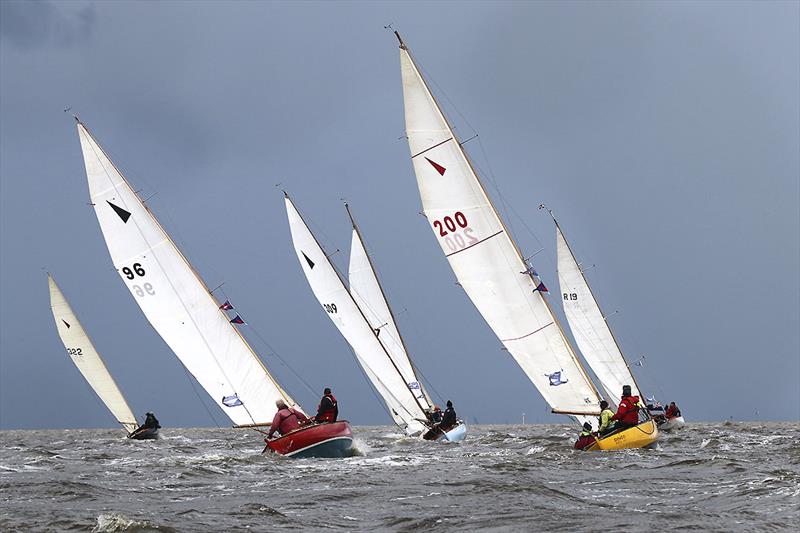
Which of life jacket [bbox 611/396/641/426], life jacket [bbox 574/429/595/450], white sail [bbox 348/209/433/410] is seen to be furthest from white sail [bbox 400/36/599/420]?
white sail [bbox 348/209/433/410]

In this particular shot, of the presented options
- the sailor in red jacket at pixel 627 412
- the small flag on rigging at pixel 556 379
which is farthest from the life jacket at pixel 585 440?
the small flag on rigging at pixel 556 379

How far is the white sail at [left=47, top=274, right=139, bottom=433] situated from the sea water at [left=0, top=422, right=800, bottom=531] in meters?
25.3

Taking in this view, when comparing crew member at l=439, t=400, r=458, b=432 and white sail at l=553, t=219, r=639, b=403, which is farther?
white sail at l=553, t=219, r=639, b=403

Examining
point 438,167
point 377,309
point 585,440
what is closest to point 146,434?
point 377,309

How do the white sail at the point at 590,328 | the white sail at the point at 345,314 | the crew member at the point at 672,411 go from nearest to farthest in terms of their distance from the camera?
the white sail at the point at 345,314 → the white sail at the point at 590,328 → the crew member at the point at 672,411

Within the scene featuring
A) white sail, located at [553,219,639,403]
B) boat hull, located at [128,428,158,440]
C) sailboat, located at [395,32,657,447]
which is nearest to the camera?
sailboat, located at [395,32,657,447]

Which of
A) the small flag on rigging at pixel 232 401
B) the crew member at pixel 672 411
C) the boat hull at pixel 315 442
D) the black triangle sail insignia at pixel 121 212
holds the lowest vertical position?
the crew member at pixel 672 411

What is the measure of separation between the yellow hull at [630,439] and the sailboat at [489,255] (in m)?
1.39

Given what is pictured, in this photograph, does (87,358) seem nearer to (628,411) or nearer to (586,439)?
(586,439)

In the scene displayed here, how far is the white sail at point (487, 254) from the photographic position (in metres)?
28.3

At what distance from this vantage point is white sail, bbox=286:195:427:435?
119ft

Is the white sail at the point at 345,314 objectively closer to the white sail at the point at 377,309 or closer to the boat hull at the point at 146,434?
the white sail at the point at 377,309

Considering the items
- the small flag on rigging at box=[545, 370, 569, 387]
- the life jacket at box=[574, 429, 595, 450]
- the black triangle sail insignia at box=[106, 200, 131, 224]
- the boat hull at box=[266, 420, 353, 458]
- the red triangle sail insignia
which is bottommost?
the life jacket at box=[574, 429, 595, 450]

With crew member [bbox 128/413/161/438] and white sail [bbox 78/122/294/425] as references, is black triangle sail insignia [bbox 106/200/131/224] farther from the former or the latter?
crew member [bbox 128/413/161/438]
